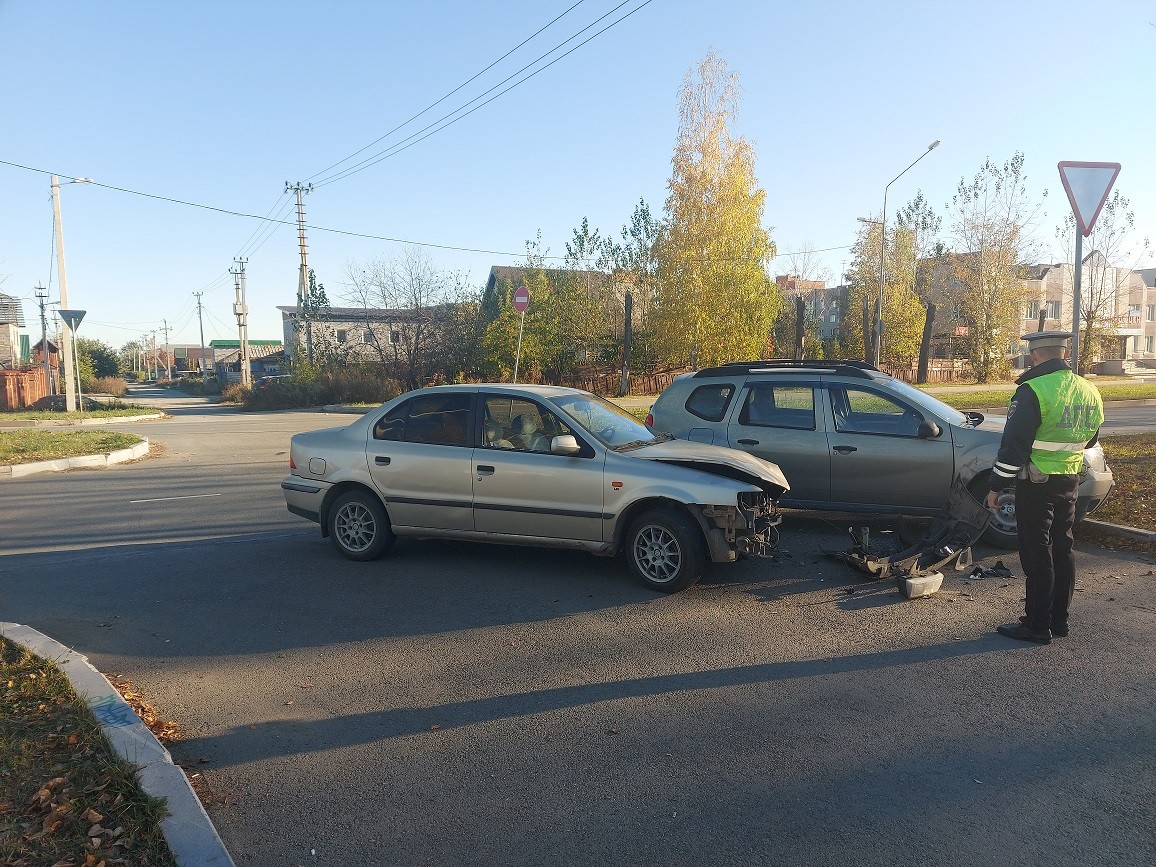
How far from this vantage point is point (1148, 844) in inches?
121

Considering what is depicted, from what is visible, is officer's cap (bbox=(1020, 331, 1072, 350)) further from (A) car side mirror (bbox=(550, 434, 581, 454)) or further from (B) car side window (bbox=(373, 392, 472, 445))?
(B) car side window (bbox=(373, 392, 472, 445))

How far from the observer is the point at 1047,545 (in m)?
5.23

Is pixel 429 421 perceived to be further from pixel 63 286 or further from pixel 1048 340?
pixel 63 286

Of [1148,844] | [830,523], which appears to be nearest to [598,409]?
[830,523]

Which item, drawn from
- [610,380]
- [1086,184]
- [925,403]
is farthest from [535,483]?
[610,380]

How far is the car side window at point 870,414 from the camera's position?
776cm

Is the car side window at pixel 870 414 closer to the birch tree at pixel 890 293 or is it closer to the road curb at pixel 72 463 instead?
the road curb at pixel 72 463

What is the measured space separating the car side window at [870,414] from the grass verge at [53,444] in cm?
1360

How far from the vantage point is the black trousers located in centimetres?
520

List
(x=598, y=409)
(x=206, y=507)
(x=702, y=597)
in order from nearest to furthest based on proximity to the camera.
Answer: (x=702, y=597) < (x=598, y=409) < (x=206, y=507)

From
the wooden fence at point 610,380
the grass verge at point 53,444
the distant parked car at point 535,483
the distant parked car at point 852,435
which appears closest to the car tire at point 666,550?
the distant parked car at point 535,483

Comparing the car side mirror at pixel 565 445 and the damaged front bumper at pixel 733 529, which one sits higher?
the car side mirror at pixel 565 445

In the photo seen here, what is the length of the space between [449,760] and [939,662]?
9.79 ft

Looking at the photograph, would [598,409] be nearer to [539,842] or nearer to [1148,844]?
[539,842]
